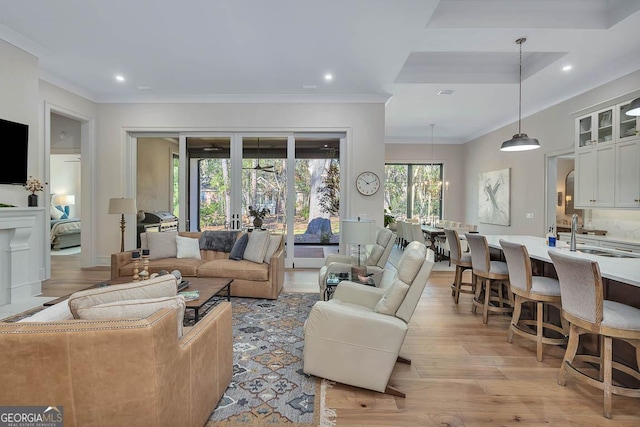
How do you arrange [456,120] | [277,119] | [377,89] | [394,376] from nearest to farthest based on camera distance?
[394,376], [377,89], [277,119], [456,120]

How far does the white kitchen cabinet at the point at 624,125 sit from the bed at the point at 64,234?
36.6ft

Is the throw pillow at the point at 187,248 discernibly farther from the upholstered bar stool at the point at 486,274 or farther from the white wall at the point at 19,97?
the upholstered bar stool at the point at 486,274

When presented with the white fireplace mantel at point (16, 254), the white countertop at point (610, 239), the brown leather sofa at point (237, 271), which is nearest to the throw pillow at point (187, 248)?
the brown leather sofa at point (237, 271)

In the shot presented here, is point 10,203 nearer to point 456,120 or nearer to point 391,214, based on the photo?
point 456,120

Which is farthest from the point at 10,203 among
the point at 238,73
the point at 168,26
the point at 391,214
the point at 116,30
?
the point at 391,214

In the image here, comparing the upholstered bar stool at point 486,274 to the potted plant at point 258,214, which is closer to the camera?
the upholstered bar stool at point 486,274

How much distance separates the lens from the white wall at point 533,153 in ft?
15.9

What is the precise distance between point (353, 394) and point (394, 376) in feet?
1.36

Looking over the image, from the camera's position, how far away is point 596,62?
14.4 feet

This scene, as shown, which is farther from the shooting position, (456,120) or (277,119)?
(456,120)

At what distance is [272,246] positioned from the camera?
4.53 metres

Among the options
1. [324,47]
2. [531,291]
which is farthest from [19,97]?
[531,291]

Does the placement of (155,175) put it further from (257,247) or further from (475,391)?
(475,391)

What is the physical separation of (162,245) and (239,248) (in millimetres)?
1109
